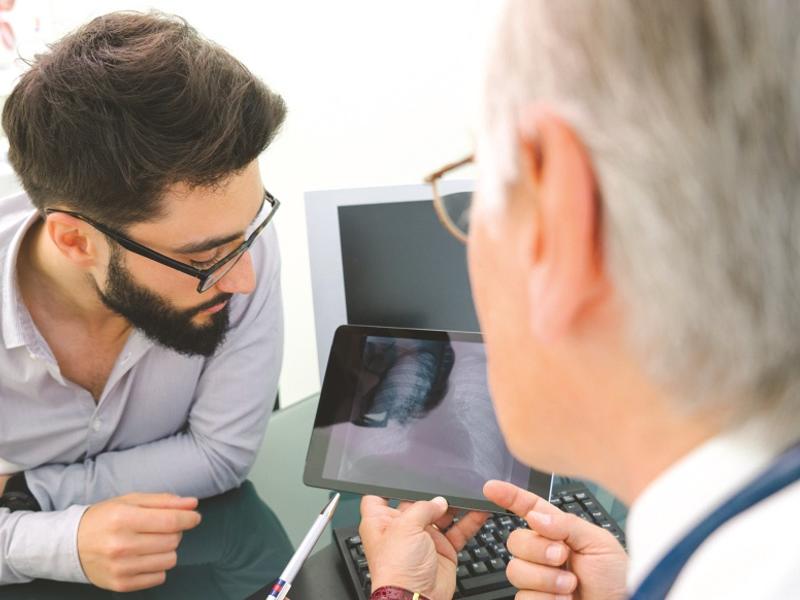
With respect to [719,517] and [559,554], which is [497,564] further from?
[719,517]

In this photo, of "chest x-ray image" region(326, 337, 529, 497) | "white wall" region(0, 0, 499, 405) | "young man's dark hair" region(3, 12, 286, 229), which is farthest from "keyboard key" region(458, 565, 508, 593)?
"white wall" region(0, 0, 499, 405)

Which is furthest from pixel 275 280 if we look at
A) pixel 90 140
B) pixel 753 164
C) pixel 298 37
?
pixel 298 37

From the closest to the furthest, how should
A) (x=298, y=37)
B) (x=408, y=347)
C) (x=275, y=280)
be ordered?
(x=408, y=347), (x=275, y=280), (x=298, y=37)

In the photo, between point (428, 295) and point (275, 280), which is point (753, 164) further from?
point (275, 280)

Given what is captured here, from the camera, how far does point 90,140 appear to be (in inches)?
36.5

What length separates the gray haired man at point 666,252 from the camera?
0.33 metres

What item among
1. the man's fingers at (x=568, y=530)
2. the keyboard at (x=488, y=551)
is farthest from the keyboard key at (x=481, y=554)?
the man's fingers at (x=568, y=530)

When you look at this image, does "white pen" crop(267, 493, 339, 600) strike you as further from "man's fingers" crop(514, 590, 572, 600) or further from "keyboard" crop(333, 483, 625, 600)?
"man's fingers" crop(514, 590, 572, 600)

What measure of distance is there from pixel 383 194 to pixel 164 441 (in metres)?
0.52

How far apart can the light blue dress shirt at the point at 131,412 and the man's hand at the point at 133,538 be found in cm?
5

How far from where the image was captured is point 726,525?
39cm

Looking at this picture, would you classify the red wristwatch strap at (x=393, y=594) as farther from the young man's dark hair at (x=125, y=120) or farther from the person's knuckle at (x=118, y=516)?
the young man's dark hair at (x=125, y=120)

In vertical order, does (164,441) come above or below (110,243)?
below

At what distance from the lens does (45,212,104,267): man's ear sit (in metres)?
0.99
